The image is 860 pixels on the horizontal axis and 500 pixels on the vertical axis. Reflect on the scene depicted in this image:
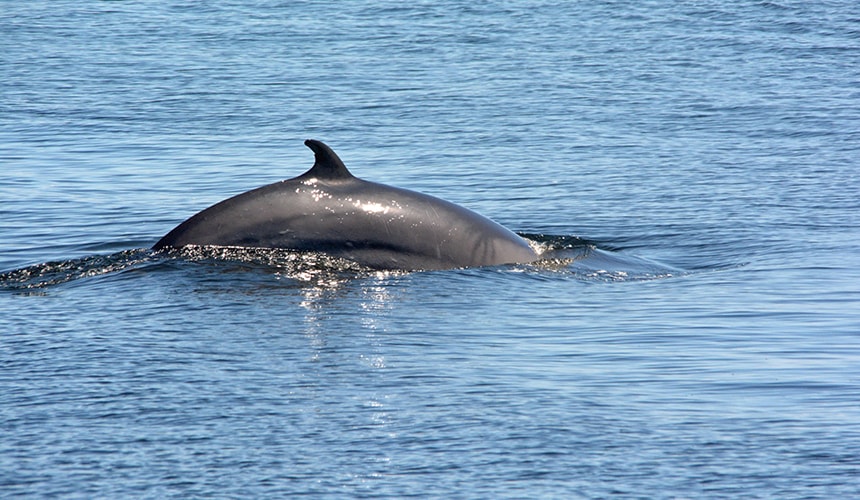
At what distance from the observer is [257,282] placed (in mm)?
11922

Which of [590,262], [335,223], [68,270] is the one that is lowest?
[590,262]

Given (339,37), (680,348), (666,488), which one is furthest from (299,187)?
(339,37)

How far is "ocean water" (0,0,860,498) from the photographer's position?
26.3 feet

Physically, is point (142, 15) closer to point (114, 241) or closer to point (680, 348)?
point (114, 241)

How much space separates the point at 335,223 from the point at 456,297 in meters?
1.28

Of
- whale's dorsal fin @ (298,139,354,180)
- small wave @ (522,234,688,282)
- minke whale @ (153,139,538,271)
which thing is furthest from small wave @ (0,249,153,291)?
small wave @ (522,234,688,282)

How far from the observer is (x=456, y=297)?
464 inches

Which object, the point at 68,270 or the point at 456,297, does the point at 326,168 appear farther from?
the point at 68,270

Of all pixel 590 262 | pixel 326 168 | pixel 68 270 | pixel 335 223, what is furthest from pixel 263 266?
pixel 590 262

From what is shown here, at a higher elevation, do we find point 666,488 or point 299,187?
point 299,187

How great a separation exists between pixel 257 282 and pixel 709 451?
15.9ft

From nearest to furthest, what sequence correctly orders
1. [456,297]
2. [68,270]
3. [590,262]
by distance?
[456,297] → [68,270] → [590,262]

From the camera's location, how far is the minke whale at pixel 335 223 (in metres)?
12.3

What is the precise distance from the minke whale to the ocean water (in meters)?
0.18
